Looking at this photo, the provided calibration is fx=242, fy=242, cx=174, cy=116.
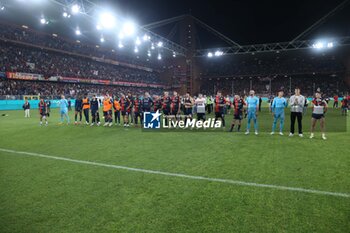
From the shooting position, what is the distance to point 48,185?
522 cm

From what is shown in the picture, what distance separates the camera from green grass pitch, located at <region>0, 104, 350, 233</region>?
141 inches

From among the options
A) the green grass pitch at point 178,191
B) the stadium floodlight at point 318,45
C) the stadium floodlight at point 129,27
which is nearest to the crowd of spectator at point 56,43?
the stadium floodlight at point 129,27

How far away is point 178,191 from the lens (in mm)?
4754

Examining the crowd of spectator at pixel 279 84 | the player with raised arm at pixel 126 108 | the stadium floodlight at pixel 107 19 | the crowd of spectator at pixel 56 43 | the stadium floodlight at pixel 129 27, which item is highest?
the crowd of spectator at pixel 56 43

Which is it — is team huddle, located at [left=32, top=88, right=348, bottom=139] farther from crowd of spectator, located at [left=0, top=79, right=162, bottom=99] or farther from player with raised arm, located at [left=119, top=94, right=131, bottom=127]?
crowd of spectator, located at [left=0, top=79, right=162, bottom=99]

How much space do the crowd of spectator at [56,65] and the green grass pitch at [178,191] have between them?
38.1m

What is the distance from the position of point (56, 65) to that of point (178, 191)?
159ft

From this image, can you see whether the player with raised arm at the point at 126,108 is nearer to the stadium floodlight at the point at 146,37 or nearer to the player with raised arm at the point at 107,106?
the player with raised arm at the point at 107,106

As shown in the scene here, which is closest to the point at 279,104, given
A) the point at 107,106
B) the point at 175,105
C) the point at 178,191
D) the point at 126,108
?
the point at 175,105

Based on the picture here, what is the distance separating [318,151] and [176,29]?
47.0 m

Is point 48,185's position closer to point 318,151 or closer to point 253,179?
point 253,179

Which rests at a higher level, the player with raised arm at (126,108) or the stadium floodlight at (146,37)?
the stadium floodlight at (146,37)

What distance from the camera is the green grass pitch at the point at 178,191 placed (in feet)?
11.8

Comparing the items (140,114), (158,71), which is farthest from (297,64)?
(140,114)
